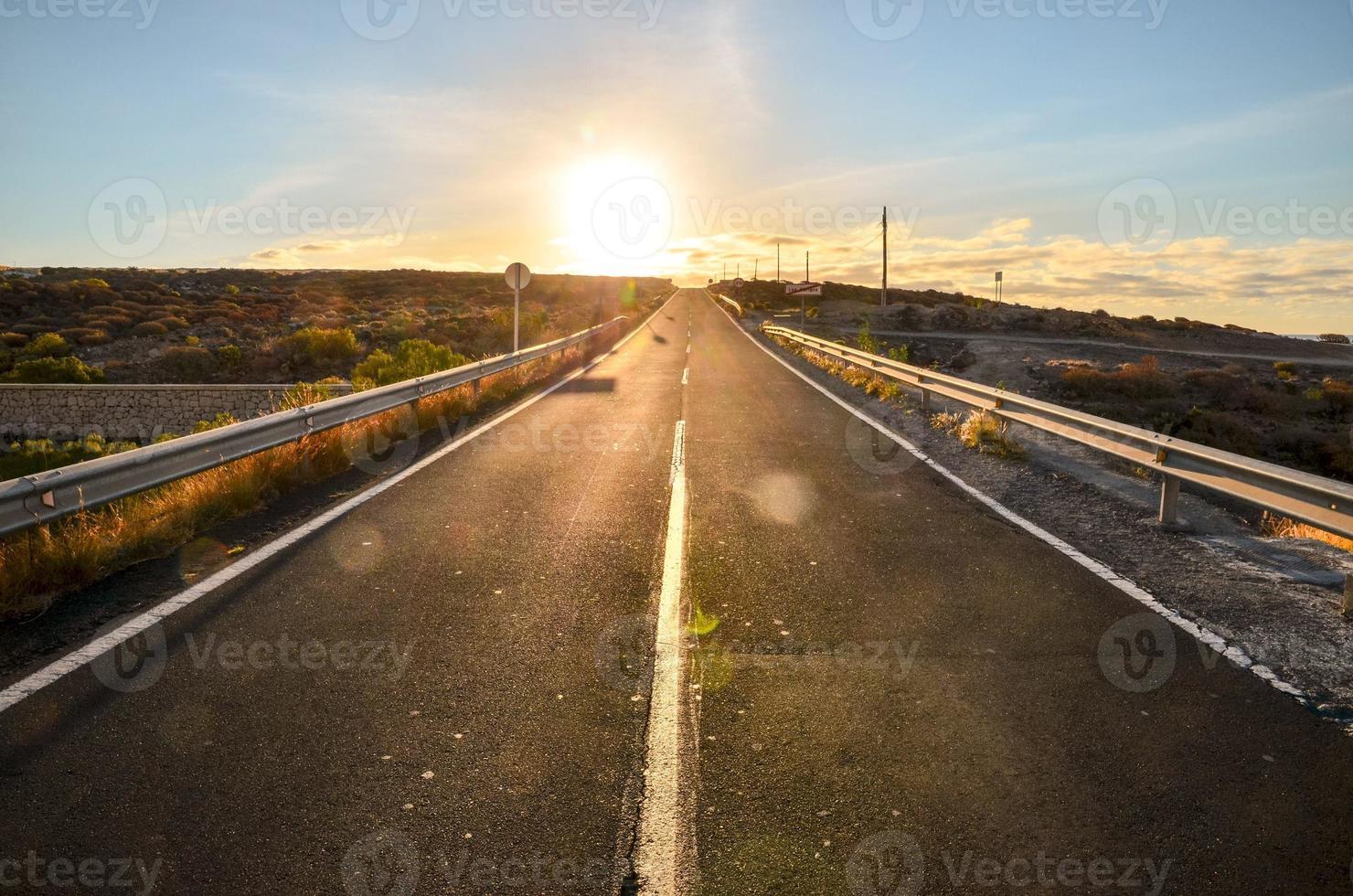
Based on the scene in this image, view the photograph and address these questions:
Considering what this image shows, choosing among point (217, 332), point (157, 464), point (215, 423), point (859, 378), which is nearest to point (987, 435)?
point (859, 378)

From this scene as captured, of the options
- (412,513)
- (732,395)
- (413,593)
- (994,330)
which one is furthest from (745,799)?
(994,330)

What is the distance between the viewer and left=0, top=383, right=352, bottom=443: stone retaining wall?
2248cm

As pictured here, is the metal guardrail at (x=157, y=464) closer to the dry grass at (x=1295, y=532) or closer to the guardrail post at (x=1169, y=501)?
the guardrail post at (x=1169, y=501)

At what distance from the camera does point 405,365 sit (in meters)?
19.8

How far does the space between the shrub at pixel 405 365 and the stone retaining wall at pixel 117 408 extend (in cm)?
289

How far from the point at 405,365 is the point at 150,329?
83.0 feet

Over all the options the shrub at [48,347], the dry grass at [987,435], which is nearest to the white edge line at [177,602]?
the dry grass at [987,435]

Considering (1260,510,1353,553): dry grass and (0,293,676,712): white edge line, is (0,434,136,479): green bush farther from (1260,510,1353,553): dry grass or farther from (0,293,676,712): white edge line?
(1260,510,1353,553): dry grass

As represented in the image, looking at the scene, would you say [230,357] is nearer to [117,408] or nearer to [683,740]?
[117,408]

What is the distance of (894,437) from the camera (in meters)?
11.9

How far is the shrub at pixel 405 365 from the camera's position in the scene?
1867cm

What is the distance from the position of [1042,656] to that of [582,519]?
400 centimetres

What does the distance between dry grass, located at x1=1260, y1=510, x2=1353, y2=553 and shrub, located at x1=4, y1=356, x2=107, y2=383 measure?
3102 cm

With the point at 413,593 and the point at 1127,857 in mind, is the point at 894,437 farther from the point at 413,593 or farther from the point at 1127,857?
the point at 1127,857
